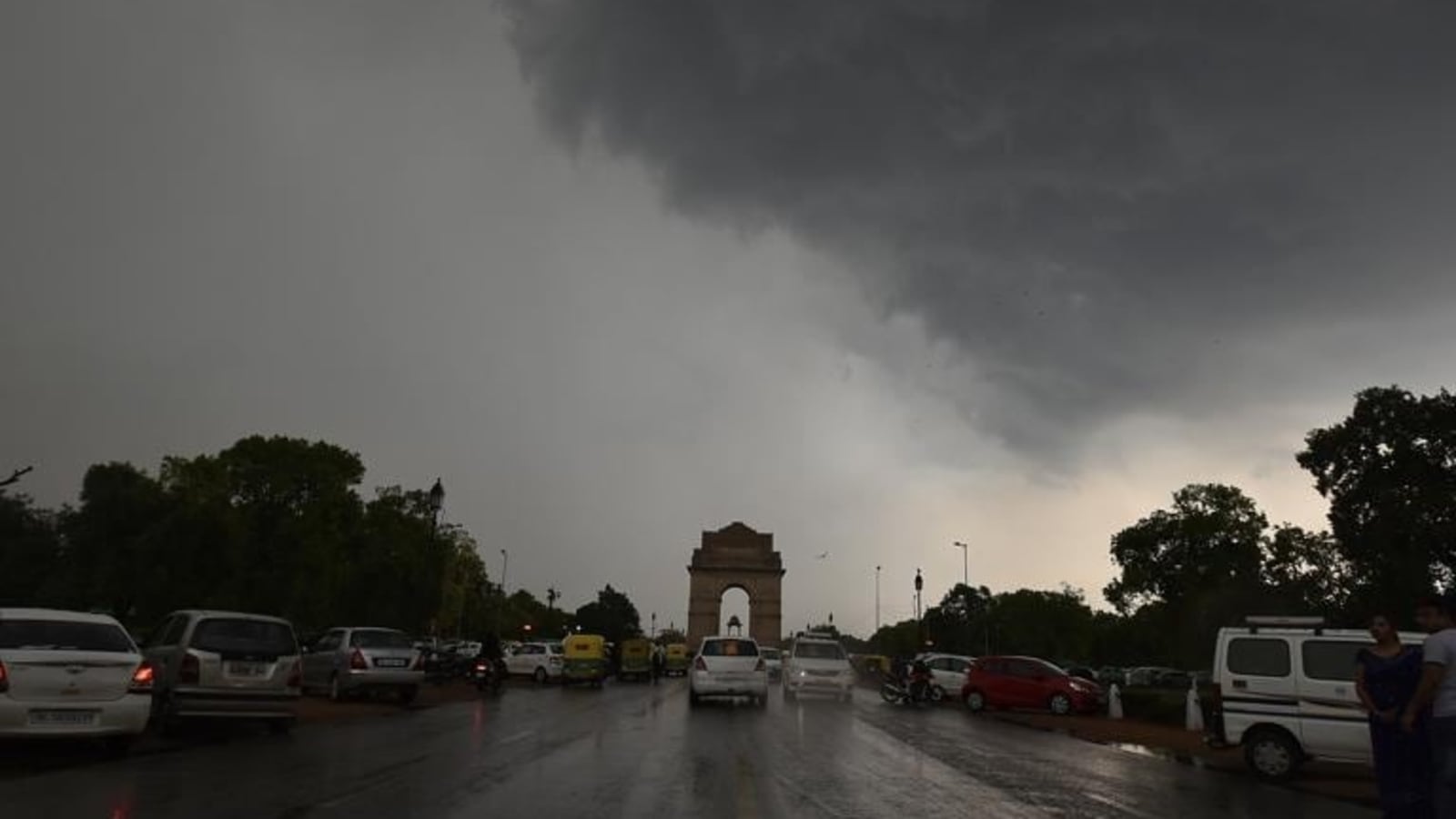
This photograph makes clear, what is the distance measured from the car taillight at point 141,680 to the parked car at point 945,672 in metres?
26.4

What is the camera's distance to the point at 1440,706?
7.23m

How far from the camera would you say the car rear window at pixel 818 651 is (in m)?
28.6

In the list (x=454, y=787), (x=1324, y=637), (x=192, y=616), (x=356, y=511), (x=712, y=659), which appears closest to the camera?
(x=454, y=787)

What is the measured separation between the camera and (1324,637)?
13.5m

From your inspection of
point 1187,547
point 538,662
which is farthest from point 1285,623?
point 1187,547

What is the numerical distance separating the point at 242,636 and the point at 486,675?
15.1m

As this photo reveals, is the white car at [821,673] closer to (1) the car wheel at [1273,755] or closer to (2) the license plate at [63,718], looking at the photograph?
(1) the car wheel at [1273,755]

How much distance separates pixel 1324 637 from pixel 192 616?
52.6 ft

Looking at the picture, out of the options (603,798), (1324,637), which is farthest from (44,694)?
(1324,637)

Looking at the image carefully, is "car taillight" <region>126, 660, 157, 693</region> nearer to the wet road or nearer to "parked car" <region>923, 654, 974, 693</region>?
the wet road

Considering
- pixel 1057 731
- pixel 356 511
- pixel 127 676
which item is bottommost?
pixel 1057 731

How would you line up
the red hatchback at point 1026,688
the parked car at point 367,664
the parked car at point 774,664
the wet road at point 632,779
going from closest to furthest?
the wet road at point 632,779 → the parked car at point 367,664 → the red hatchback at point 1026,688 → the parked car at point 774,664

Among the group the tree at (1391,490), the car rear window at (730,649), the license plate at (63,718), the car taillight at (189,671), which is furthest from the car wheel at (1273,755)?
the tree at (1391,490)

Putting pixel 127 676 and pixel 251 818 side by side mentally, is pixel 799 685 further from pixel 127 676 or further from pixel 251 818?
pixel 251 818
